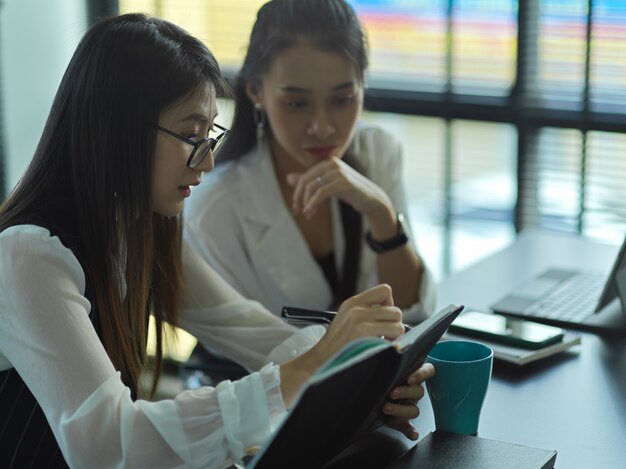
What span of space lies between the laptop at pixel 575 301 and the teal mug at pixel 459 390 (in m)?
0.50

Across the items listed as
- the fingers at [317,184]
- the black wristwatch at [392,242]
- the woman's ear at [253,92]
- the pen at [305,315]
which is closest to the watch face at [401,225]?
the black wristwatch at [392,242]

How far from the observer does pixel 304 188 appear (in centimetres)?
197

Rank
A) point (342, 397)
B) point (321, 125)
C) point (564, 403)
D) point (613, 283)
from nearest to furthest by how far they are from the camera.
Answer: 1. point (342, 397)
2. point (564, 403)
3. point (613, 283)
4. point (321, 125)

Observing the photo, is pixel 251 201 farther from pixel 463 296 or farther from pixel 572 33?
pixel 572 33

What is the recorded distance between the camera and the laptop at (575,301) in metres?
1.72

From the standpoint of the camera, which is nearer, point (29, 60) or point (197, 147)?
point (197, 147)

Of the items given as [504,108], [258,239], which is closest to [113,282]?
[258,239]

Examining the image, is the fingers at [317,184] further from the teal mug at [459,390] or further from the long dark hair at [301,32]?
the teal mug at [459,390]

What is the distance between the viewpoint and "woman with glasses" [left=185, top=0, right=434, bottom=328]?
77.2 inches

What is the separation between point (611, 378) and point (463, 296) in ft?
1.43

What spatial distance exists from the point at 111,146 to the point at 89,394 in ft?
1.11

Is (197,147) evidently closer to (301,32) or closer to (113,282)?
(113,282)

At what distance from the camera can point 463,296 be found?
188 cm

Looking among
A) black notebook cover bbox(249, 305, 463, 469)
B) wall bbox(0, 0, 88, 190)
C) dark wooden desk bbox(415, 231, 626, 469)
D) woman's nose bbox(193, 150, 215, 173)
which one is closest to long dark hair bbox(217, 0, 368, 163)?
dark wooden desk bbox(415, 231, 626, 469)
